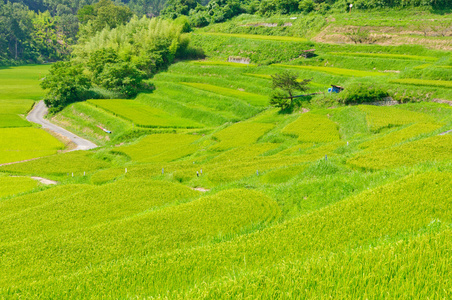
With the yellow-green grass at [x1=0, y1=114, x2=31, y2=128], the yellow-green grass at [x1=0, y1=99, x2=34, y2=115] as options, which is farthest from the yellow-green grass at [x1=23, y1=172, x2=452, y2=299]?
the yellow-green grass at [x1=0, y1=99, x2=34, y2=115]

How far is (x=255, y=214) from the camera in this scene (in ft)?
48.1

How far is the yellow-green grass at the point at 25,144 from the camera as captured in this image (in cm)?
4406

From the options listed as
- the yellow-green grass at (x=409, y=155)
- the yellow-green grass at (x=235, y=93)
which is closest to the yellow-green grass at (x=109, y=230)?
the yellow-green grass at (x=409, y=155)

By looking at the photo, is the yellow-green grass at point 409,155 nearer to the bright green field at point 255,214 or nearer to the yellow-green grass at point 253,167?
the bright green field at point 255,214

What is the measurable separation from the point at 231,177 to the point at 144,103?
166ft

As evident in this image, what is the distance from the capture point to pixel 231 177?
23.9m

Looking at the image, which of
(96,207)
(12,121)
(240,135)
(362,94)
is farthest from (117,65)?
(96,207)

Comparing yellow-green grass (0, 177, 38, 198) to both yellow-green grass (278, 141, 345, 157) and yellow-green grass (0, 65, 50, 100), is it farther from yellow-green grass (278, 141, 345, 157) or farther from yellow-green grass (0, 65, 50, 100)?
yellow-green grass (0, 65, 50, 100)

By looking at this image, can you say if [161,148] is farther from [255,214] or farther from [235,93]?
[255,214]

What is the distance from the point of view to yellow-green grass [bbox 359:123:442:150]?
2542cm

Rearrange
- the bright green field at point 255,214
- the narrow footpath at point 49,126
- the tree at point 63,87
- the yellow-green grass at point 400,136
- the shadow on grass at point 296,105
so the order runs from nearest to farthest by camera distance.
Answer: the bright green field at point 255,214 < the yellow-green grass at point 400,136 < the shadow on grass at point 296,105 < the narrow footpath at point 49,126 < the tree at point 63,87

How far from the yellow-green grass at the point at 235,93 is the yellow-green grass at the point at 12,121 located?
3156 centimetres

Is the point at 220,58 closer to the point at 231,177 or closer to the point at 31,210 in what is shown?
the point at 231,177

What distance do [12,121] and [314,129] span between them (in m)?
52.6
